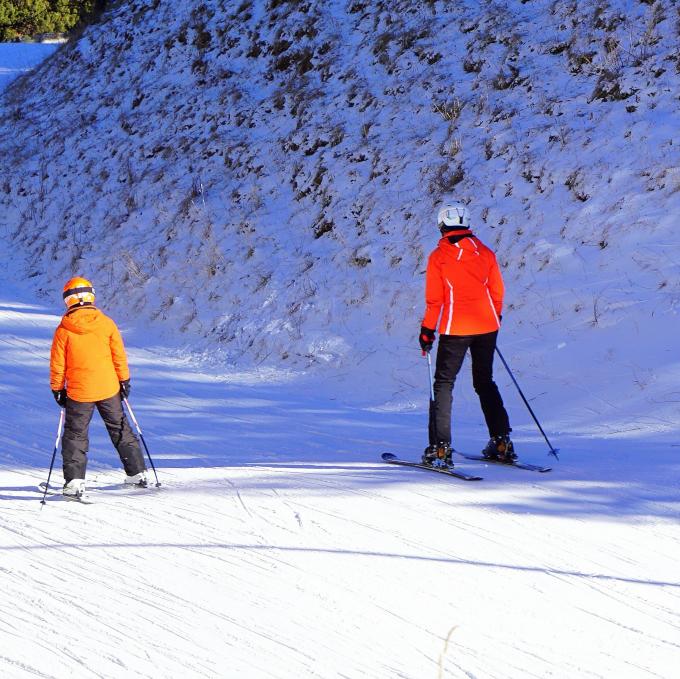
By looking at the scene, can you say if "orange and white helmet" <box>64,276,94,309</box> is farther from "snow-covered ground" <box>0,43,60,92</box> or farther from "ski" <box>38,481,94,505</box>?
"snow-covered ground" <box>0,43,60,92</box>

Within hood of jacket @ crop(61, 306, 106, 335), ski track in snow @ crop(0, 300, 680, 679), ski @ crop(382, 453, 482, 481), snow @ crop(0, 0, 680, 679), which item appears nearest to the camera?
ski track in snow @ crop(0, 300, 680, 679)

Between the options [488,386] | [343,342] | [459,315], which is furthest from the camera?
[343,342]

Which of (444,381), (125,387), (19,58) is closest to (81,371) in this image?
(125,387)

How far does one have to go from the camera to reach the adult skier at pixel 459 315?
21.9 ft

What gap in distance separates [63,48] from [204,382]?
17.0 meters

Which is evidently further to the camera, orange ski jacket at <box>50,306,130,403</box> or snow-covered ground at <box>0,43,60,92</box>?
snow-covered ground at <box>0,43,60,92</box>

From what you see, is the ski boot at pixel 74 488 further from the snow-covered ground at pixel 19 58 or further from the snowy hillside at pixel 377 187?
the snow-covered ground at pixel 19 58

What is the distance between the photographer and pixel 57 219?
17.5 meters

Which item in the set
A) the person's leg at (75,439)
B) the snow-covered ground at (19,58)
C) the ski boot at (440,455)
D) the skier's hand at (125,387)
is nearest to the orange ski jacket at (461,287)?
the ski boot at (440,455)

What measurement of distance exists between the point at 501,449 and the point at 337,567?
8.25ft

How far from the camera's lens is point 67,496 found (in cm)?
642

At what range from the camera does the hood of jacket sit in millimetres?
6352

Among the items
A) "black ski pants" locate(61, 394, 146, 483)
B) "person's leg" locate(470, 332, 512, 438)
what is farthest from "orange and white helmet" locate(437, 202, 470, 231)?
"black ski pants" locate(61, 394, 146, 483)

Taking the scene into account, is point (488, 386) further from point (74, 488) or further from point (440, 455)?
point (74, 488)
